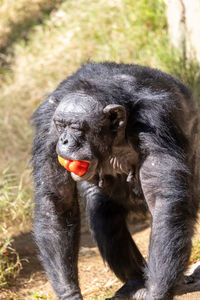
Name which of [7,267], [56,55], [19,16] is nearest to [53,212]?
[7,267]

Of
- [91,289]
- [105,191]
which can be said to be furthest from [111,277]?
[105,191]

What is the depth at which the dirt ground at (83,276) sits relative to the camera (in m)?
6.08

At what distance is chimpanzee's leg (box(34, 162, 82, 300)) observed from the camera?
491cm

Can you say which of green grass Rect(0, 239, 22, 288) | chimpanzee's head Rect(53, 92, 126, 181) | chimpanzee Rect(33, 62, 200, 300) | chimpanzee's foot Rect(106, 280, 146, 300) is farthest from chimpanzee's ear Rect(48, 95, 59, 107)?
green grass Rect(0, 239, 22, 288)

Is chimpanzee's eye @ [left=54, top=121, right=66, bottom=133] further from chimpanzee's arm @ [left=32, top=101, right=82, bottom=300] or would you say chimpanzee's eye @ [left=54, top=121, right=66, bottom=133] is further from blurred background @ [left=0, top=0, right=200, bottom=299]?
blurred background @ [left=0, top=0, right=200, bottom=299]

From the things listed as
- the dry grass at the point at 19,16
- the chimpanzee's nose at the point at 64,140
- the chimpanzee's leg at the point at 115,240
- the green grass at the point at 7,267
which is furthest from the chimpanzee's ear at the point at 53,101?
the dry grass at the point at 19,16

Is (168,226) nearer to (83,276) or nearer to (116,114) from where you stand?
(116,114)

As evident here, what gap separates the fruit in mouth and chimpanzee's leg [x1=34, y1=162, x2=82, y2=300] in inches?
13.3

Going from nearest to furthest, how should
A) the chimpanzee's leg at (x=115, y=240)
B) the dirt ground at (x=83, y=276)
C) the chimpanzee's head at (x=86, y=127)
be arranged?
the chimpanzee's head at (x=86, y=127), the chimpanzee's leg at (x=115, y=240), the dirt ground at (x=83, y=276)

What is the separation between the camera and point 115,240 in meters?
5.67

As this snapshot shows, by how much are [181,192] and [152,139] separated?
1.67 feet

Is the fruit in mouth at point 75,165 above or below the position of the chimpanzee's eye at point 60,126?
below

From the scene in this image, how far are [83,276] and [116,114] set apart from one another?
2737mm

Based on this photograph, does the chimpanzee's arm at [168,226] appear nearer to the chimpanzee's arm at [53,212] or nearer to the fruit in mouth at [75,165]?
the fruit in mouth at [75,165]
